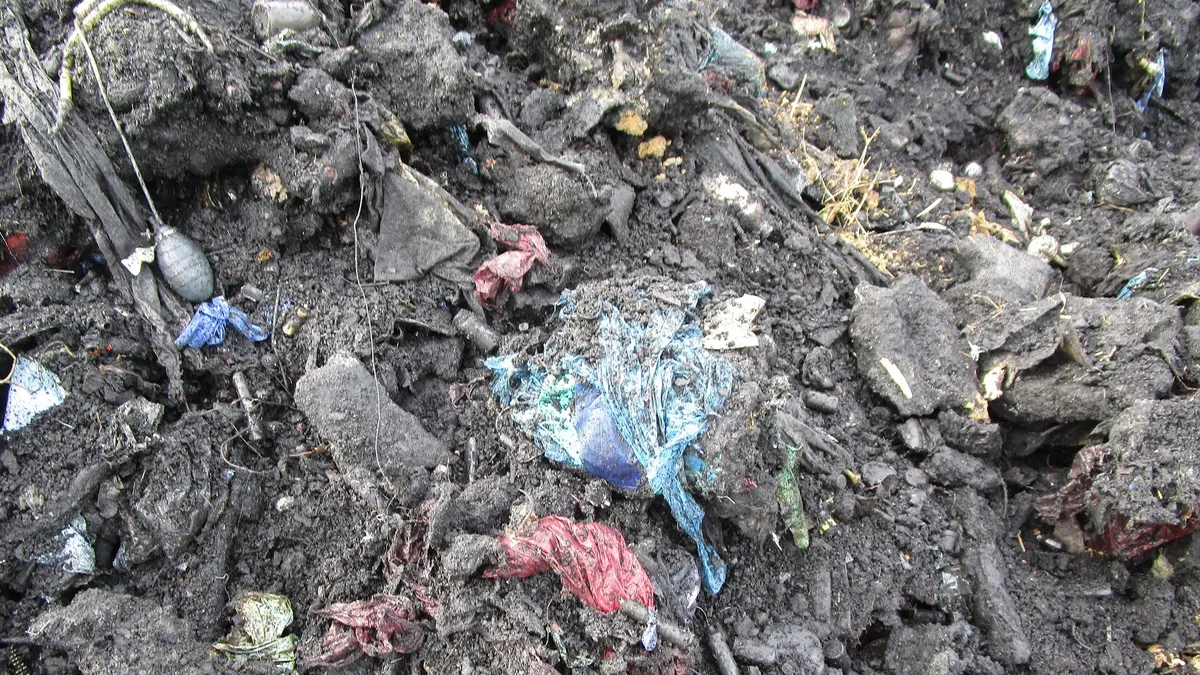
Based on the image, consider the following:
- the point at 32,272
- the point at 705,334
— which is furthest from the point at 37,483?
the point at 705,334

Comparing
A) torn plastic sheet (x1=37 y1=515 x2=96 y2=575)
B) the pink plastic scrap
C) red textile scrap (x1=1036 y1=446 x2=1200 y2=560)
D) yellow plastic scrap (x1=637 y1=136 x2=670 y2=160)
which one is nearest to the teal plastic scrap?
yellow plastic scrap (x1=637 y1=136 x2=670 y2=160)

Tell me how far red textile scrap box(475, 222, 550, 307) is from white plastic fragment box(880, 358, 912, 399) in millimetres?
1760

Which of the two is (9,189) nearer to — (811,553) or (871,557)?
(811,553)

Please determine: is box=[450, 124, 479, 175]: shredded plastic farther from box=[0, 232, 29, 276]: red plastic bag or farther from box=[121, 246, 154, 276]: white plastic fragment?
box=[0, 232, 29, 276]: red plastic bag

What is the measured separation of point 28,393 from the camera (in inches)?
99.1

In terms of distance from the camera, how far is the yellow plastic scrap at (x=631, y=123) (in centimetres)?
364

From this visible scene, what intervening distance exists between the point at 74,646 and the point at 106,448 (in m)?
0.67

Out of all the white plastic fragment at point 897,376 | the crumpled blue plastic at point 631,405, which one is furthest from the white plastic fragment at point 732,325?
the white plastic fragment at point 897,376

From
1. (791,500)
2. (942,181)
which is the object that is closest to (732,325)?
(791,500)

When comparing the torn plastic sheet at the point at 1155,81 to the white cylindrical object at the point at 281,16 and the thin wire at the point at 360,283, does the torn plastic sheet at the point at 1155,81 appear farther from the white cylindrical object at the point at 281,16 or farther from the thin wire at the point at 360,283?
the white cylindrical object at the point at 281,16

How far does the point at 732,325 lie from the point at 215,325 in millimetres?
2238

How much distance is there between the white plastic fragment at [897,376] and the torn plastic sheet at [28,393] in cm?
354

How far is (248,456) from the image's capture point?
278cm

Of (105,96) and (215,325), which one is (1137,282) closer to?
(215,325)
